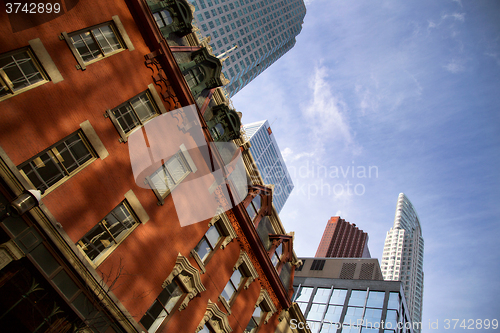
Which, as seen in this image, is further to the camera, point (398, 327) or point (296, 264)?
point (398, 327)

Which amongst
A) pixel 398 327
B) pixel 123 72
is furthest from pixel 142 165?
pixel 398 327

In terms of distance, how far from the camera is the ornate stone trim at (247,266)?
17817mm

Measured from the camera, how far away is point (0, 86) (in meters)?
9.13

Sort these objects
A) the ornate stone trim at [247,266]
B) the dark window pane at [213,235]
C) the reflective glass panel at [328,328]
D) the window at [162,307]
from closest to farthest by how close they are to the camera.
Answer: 1. the window at [162,307]
2. the dark window pane at [213,235]
3. the ornate stone trim at [247,266]
4. the reflective glass panel at [328,328]

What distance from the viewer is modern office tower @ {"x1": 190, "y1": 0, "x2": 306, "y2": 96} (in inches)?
3516

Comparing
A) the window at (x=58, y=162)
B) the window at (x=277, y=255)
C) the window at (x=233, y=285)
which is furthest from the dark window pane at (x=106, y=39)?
the window at (x=277, y=255)

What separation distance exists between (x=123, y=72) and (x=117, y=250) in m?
7.82

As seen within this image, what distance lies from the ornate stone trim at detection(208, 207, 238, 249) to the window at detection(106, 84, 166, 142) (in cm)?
643

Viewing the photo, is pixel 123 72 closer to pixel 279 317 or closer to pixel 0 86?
pixel 0 86

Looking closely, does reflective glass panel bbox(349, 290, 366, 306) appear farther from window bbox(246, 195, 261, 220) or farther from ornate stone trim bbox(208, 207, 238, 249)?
ornate stone trim bbox(208, 207, 238, 249)

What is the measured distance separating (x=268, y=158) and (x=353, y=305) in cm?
12011

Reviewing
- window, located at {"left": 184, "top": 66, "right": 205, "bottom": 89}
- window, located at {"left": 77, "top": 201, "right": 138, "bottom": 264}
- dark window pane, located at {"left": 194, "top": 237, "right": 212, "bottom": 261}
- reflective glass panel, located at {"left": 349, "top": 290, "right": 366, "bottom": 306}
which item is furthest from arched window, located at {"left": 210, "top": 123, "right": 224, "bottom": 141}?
reflective glass panel, located at {"left": 349, "top": 290, "right": 366, "bottom": 306}

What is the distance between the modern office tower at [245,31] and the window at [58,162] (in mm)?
83986

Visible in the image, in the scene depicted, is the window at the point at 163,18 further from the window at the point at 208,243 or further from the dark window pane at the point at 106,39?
the window at the point at 208,243
